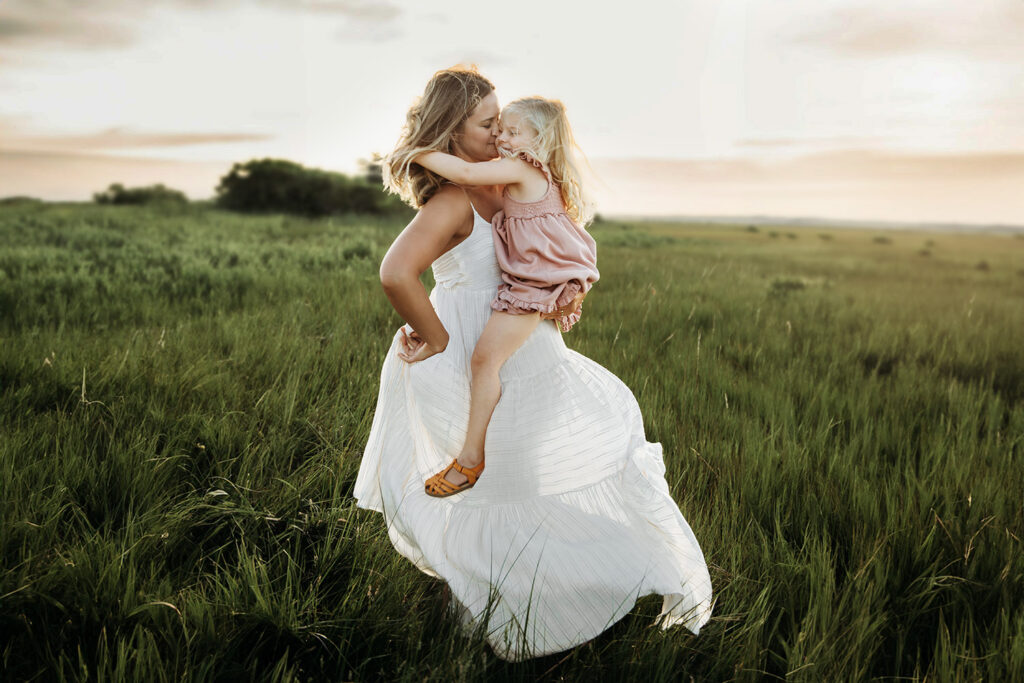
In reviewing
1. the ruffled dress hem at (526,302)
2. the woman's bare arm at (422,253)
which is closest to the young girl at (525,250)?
the ruffled dress hem at (526,302)

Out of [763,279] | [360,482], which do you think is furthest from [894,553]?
[763,279]

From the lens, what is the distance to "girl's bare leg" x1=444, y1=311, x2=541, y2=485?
200 centimetres

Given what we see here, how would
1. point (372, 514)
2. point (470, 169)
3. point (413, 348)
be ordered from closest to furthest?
point (470, 169)
point (413, 348)
point (372, 514)

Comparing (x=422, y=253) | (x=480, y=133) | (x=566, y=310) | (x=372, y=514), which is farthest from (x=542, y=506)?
(x=480, y=133)

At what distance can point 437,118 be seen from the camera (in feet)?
6.51

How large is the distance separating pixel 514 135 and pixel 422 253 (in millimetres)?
455

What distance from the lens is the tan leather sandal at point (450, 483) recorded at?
205cm

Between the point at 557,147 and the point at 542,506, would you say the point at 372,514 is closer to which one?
the point at 542,506

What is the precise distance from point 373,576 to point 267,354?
2532 millimetres

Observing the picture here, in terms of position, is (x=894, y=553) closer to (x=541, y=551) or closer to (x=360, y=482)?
(x=541, y=551)

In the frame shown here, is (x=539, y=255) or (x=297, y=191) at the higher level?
(x=297, y=191)

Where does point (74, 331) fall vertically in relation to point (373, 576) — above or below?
above

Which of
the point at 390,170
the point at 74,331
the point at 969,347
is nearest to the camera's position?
the point at 390,170

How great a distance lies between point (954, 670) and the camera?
6.70ft
